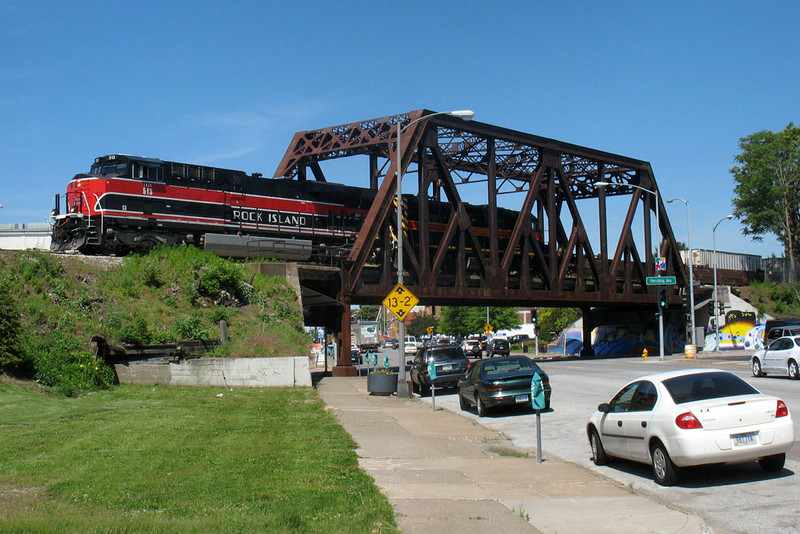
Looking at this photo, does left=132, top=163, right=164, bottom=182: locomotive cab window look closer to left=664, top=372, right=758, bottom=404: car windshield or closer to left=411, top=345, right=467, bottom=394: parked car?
left=411, top=345, right=467, bottom=394: parked car

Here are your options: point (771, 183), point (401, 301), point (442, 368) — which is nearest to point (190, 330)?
point (401, 301)

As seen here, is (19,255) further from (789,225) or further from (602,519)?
(789,225)

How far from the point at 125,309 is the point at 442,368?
41.8ft

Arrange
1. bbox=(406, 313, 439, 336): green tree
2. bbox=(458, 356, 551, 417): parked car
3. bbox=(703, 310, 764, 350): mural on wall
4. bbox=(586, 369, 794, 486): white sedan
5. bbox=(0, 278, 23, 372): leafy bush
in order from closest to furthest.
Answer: bbox=(586, 369, 794, 486): white sedan < bbox=(458, 356, 551, 417): parked car < bbox=(0, 278, 23, 372): leafy bush < bbox=(703, 310, 764, 350): mural on wall < bbox=(406, 313, 439, 336): green tree

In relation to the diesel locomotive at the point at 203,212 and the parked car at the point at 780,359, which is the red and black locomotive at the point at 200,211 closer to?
the diesel locomotive at the point at 203,212

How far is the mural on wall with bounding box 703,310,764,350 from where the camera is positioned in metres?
61.0

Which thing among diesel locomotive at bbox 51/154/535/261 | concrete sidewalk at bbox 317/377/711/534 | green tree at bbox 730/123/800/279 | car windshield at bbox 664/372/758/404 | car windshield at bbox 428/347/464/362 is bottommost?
concrete sidewalk at bbox 317/377/711/534

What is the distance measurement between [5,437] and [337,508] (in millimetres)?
7597

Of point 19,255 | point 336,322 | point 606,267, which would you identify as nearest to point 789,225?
point 606,267

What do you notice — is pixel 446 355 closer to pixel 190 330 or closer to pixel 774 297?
pixel 190 330

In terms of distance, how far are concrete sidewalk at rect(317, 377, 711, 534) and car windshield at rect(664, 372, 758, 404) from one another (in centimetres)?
162

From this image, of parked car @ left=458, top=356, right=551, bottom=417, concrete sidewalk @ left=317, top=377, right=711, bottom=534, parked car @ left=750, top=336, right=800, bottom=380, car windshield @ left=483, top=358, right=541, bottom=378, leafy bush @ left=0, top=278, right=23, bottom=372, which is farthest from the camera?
parked car @ left=750, top=336, right=800, bottom=380

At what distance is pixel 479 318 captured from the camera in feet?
362

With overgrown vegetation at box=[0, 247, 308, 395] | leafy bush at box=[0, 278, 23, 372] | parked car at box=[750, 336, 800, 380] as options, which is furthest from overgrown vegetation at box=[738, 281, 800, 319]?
leafy bush at box=[0, 278, 23, 372]
